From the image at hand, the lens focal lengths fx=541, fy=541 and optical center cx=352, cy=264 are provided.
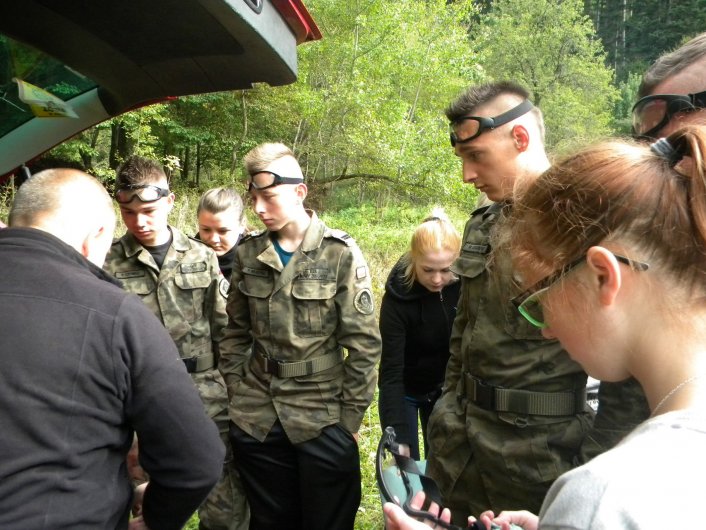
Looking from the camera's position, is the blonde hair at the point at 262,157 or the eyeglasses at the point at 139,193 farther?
the eyeglasses at the point at 139,193

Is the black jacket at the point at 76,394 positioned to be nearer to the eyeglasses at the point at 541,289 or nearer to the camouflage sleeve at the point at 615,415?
the eyeglasses at the point at 541,289

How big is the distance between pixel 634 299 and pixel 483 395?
4.09 ft

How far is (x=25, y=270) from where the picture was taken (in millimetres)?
1487

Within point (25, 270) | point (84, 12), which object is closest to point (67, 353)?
point (25, 270)

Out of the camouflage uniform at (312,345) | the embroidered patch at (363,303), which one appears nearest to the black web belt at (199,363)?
the camouflage uniform at (312,345)

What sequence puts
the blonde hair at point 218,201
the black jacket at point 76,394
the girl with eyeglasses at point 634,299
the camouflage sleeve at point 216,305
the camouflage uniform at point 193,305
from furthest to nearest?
the blonde hair at point 218,201
the camouflage sleeve at point 216,305
the camouflage uniform at point 193,305
the black jacket at point 76,394
the girl with eyeglasses at point 634,299

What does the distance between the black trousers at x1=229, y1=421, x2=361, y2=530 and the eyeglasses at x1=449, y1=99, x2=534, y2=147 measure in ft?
5.36

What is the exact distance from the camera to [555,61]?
1423 inches

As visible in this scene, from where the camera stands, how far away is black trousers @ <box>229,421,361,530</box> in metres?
2.87

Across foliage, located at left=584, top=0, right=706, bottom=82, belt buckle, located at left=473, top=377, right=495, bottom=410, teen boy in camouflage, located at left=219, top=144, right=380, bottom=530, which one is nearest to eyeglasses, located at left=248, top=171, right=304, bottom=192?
teen boy in camouflage, located at left=219, top=144, right=380, bottom=530

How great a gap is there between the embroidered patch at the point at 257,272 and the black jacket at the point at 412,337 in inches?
27.9

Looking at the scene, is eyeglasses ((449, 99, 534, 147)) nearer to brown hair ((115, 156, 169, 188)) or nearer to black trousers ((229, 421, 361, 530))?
black trousers ((229, 421, 361, 530))

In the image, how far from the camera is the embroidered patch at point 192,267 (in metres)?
3.45

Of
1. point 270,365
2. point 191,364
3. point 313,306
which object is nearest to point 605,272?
point 313,306
